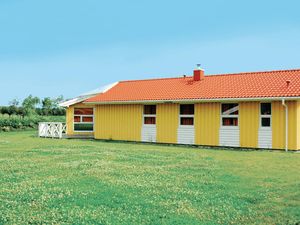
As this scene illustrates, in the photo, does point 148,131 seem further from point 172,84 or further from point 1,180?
point 1,180

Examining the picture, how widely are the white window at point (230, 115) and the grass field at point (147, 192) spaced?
7995 millimetres

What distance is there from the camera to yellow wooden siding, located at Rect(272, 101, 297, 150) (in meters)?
20.8

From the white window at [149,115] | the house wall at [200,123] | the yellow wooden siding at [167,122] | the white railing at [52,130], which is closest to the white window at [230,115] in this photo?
the house wall at [200,123]

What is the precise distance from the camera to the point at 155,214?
742cm

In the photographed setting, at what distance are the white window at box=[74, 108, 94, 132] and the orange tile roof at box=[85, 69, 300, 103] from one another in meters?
3.25

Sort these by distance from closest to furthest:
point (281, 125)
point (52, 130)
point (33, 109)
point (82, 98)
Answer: point (281, 125) → point (52, 130) → point (82, 98) → point (33, 109)

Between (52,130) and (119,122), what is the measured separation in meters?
7.45

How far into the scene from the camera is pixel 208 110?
2381cm

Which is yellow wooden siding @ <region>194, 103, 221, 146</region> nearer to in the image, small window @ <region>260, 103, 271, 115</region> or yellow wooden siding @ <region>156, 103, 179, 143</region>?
yellow wooden siding @ <region>156, 103, 179, 143</region>

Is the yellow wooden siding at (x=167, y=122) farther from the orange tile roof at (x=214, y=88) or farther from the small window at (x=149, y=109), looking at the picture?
the orange tile roof at (x=214, y=88)

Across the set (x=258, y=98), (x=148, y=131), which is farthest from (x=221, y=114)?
(x=148, y=131)

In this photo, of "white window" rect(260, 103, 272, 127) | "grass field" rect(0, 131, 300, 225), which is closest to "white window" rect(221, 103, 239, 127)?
"white window" rect(260, 103, 272, 127)

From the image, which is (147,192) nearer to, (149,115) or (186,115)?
(186,115)

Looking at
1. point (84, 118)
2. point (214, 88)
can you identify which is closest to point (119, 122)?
point (84, 118)
